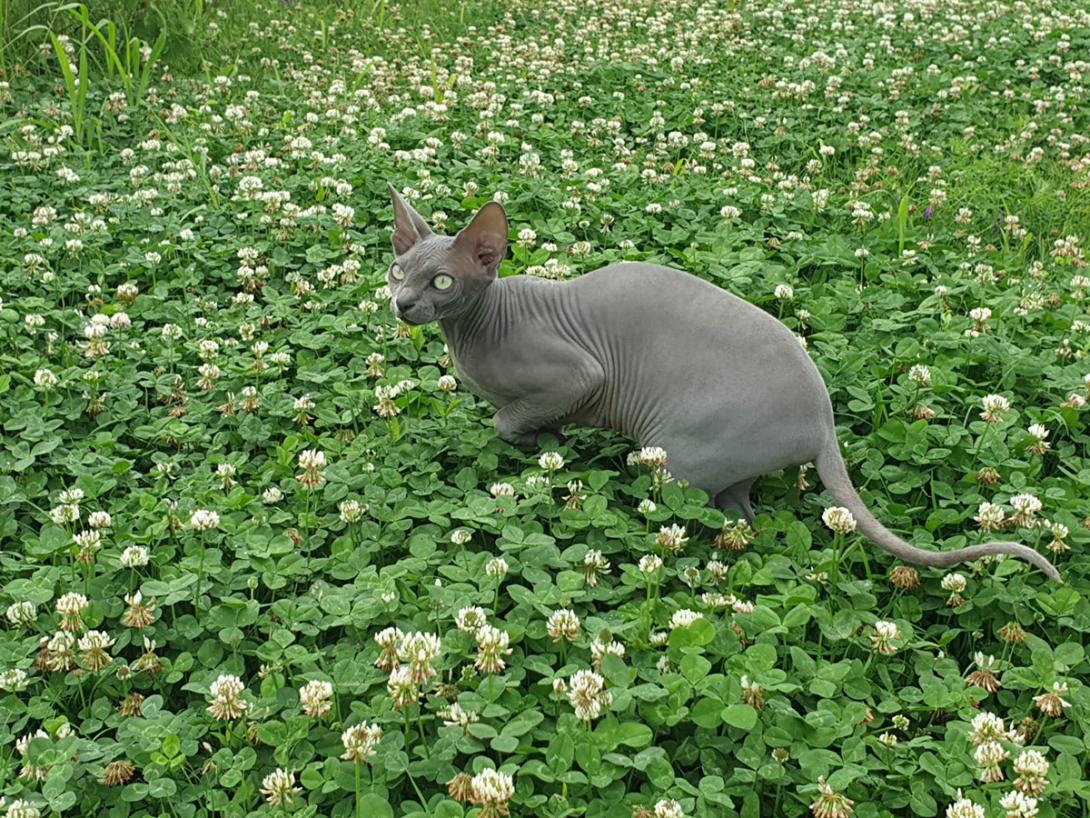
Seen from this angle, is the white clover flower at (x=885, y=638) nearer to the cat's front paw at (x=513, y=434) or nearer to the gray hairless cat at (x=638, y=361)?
the gray hairless cat at (x=638, y=361)

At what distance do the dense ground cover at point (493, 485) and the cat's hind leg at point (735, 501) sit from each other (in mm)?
164

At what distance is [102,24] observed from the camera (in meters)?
8.04

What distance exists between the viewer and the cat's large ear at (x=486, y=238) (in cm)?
411

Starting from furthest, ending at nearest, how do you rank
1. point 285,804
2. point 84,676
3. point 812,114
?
point 812,114, point 84,676, point 285,804

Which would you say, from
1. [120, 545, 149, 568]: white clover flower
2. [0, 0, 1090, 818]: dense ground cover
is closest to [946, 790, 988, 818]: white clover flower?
[0, 0, 1090, 818]: dense ground cover

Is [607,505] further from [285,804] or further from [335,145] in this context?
[335,145]

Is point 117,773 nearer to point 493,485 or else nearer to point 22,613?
point 22,613

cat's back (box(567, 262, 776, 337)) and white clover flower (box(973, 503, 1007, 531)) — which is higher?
cat's back (box(567, 262, 776, 337))

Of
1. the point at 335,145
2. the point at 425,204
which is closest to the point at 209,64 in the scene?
the point at 335,145

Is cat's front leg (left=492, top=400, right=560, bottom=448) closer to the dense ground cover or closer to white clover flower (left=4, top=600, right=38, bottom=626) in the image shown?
the dense ground cover

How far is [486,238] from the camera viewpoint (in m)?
4.21

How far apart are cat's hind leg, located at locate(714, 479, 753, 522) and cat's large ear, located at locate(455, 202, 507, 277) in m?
1.21

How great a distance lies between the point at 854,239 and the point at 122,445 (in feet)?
13.9

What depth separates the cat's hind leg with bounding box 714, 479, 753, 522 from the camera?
4227 millimetres
